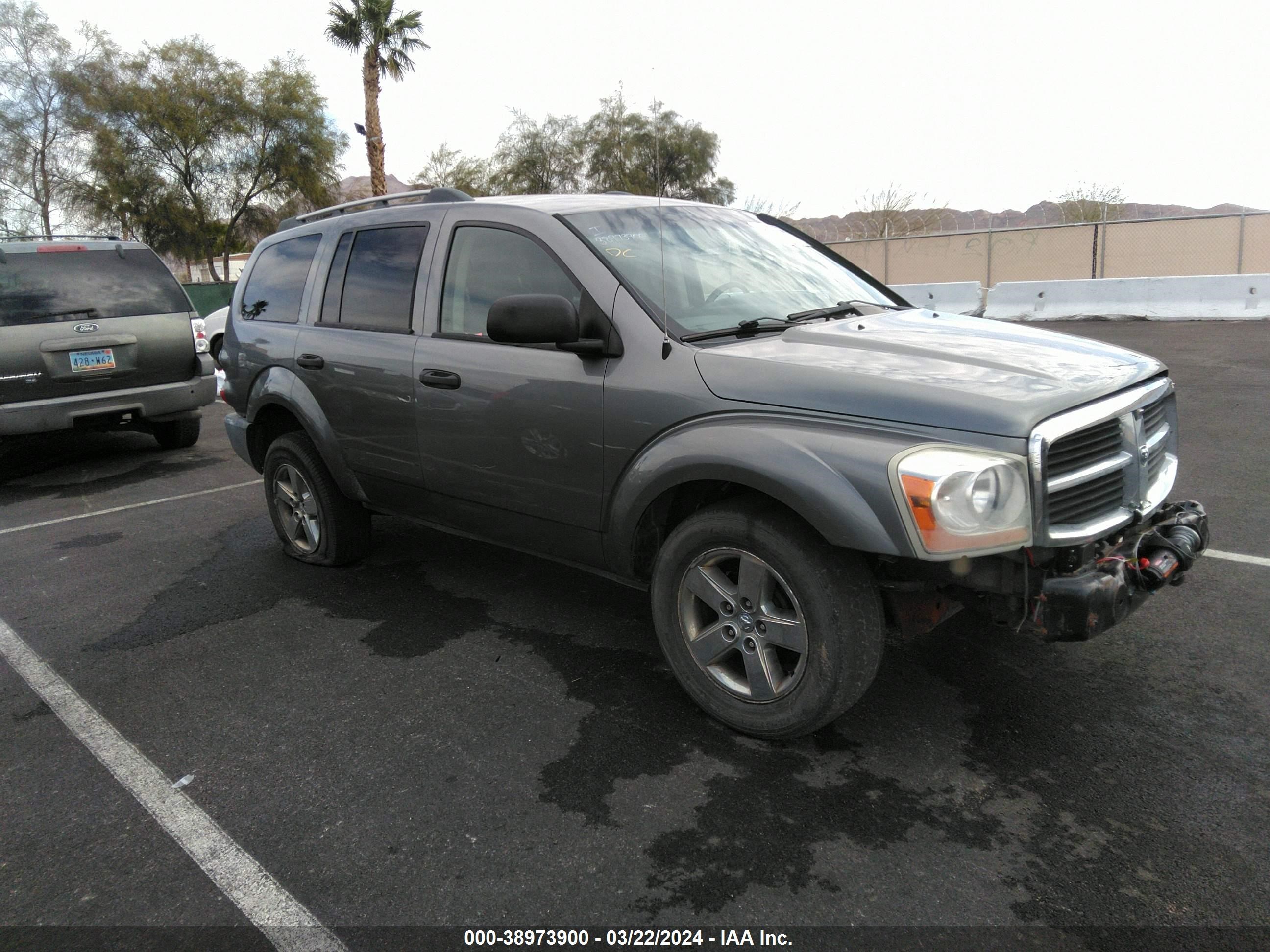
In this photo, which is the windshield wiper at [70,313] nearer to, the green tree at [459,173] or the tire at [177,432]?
the tire at [177,432]

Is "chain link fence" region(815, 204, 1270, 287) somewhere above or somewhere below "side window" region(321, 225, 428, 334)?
above

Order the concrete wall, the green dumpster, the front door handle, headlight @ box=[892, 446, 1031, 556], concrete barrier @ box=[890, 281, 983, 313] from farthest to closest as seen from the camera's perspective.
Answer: the green dumpster, the concrete wall, concrete barrier @ box=[890, 281, 983, 313], the front door handle, headlight @ box=[892, 446, 1031, 556]

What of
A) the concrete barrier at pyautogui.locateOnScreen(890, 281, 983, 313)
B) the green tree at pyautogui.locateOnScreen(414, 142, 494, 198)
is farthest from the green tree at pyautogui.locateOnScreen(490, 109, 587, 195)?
the concrete barrier at pyautogui.locateOnScreen(890, 281, 983, 313)

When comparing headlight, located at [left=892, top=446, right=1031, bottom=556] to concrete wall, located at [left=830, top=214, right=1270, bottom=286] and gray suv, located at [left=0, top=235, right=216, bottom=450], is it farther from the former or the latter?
concrete wall, located at [left=830, top=214, right=1270, bottom=286]

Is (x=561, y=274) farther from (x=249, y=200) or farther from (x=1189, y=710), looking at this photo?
(x=249, y=200)

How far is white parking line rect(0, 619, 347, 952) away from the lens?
2.33 m

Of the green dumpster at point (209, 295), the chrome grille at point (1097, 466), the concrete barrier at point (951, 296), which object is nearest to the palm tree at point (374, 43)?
the green dumpster at point (209, 295)

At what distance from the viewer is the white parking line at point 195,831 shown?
2332 mm

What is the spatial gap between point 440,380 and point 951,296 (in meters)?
16.3

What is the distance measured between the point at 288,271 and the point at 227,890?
3541mm

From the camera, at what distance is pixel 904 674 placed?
11.6 ft

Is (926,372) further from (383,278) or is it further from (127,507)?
(127,507)

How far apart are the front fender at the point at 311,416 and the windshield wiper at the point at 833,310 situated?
2395 mm

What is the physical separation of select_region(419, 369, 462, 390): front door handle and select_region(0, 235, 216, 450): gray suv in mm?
5110
